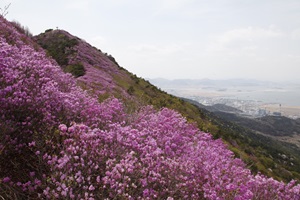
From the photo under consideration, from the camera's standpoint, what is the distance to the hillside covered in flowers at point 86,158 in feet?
16.6

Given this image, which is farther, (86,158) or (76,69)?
(76,69)

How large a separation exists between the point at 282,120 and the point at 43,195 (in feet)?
597

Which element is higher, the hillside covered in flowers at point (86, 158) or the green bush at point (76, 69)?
the green bush at point (76, 69)

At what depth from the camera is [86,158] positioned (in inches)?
214

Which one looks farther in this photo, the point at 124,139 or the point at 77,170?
the point at 124,139

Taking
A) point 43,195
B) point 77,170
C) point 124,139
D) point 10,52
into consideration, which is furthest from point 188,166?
point 10,52

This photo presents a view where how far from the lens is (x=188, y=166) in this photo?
6461 mm

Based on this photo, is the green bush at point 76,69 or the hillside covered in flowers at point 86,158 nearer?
the hillside covered in flowers at point 86,158

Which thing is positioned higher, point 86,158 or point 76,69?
point 76,69

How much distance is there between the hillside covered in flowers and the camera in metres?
5.07

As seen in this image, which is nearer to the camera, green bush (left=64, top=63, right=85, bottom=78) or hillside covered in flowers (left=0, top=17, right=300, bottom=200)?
hillside covered in flowers (left=0, top=17, right=300, bottom=200)

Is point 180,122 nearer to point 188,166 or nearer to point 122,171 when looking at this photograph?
point 188,166

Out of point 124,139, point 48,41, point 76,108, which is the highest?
point 48,41

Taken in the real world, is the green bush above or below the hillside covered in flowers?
above
